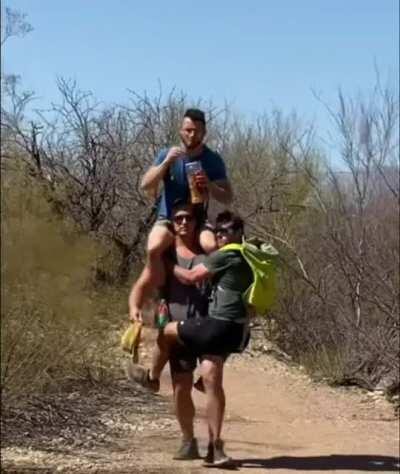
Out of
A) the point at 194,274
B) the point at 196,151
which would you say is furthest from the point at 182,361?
the point at 196,151

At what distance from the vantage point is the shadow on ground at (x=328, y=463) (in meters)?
7.02

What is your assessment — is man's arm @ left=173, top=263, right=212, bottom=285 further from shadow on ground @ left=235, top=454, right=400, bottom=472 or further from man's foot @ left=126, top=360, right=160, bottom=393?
shadow on ground @ left=235, top=454, right=400, bottom=472

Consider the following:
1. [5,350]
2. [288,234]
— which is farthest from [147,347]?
[5,350]

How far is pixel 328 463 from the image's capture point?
722cm

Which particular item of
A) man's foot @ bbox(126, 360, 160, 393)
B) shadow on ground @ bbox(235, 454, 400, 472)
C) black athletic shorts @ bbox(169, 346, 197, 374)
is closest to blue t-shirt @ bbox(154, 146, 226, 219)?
Answer: black athletic shorts @ bbox(169, 346, 197, 374)

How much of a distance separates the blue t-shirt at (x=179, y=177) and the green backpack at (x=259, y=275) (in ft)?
1.51

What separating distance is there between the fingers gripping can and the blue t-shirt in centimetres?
5

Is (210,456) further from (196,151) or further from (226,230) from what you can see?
(196,151)

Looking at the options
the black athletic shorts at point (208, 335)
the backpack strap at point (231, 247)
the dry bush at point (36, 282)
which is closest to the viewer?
the dry bush at point (36, 282)

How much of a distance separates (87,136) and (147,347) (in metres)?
2.40

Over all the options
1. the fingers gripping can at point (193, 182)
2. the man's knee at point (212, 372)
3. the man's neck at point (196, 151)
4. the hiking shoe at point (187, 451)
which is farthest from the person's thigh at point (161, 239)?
the hiking shoe at point (187, 451)

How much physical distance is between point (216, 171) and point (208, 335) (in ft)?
3.61

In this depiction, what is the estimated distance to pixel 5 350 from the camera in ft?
18.5

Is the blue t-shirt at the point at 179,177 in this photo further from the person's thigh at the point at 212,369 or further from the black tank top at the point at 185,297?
the person's thigh at the point at 212,369
